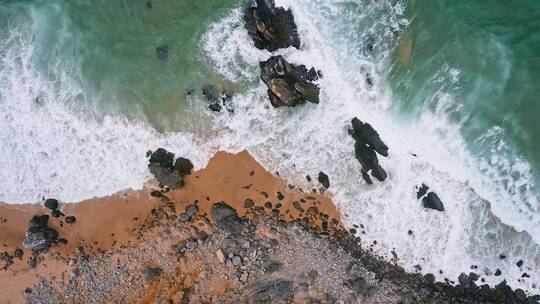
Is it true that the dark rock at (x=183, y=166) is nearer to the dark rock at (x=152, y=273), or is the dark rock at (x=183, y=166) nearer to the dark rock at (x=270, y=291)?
the dark rock at (x=152, y=273)

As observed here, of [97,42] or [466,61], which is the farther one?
[97,42]

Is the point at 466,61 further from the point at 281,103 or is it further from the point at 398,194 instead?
the point at 281,103

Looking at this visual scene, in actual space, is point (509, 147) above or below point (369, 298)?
above

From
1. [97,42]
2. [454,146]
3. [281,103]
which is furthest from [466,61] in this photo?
[97,42]

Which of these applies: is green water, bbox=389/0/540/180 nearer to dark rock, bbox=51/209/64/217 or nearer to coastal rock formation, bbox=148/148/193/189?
coastal rock formation, bbox=148/148/193/189

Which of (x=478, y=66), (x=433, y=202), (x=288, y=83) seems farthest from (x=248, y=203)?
(x=478, y=66)

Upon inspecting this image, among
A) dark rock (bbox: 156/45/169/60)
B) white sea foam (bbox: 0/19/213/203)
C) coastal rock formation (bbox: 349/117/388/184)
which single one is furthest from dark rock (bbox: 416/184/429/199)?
dark rock (bbox: 156/45/169/60)

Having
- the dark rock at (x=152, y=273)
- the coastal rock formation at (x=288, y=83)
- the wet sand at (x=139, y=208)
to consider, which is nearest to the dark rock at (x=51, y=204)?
the wet sand at (x=139, y=208)
